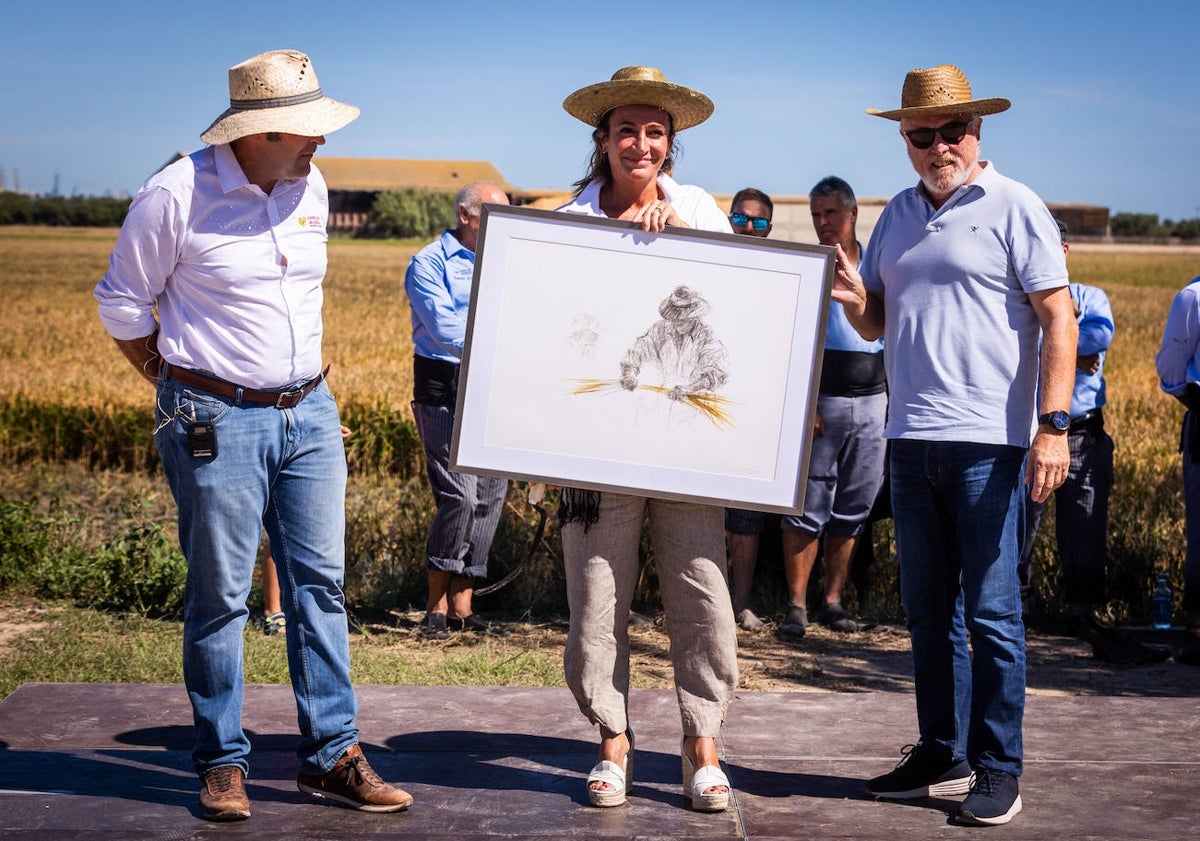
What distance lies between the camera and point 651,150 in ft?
13.5

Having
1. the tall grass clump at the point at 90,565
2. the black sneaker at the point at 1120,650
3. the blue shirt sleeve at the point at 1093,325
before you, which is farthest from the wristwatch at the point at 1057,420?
the tall grass clump at the point at 90,565

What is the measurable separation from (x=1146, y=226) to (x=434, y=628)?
132 meters

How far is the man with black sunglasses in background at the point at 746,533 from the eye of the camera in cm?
732

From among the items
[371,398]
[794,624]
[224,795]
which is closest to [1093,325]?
[794,624]

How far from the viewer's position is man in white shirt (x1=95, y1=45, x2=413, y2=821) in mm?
3922

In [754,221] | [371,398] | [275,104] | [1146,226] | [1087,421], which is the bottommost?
[371,398]

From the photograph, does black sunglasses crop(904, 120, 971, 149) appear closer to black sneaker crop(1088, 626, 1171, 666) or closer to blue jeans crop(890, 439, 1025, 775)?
blue jeans crop(890, 439, 1025, 775)

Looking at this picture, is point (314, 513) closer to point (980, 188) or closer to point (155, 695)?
point (155, 695)

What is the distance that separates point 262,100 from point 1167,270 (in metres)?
67.1

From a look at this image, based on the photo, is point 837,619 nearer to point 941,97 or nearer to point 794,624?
point 794,624

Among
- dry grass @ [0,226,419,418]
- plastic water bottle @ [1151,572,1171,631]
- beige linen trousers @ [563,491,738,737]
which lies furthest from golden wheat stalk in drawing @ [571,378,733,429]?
dry grass @ [0,226,419,418]

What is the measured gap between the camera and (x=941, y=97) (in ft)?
13.4

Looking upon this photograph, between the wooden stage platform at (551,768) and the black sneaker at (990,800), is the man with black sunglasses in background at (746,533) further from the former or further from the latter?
the black sneaker at (990,800)

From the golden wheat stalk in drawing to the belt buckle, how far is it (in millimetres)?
834
